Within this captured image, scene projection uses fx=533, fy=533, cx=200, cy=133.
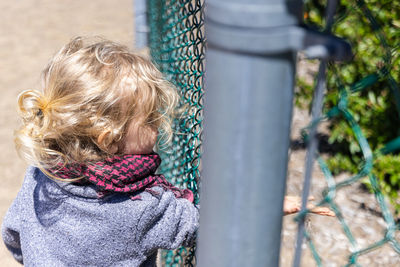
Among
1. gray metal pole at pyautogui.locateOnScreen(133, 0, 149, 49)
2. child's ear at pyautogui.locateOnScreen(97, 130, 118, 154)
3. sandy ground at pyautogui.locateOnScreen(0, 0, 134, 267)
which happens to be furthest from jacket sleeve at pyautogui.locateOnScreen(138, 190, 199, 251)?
gray metal pole at pyautogui.locateOnScreen(133, 0, 149, 49)

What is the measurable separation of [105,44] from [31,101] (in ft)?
0.91

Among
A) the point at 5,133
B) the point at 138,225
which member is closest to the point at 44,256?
the point at 138,225

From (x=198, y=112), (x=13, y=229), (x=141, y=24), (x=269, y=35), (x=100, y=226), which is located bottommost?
(x=13, y=229)

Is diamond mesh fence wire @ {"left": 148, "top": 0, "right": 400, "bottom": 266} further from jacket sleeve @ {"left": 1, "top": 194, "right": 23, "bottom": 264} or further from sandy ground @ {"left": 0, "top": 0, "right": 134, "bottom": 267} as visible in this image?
sandy ground @ {"left": 0, "top": 0, "right": 134, "bottom": 267}

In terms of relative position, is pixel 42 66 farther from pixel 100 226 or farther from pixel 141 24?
pixel 100 226

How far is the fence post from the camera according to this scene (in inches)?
26.4

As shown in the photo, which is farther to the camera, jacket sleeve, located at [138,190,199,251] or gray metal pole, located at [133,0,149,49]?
gray metal pole, located at [133,0,149,49]

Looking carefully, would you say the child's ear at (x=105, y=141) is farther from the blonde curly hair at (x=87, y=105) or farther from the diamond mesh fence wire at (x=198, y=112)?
the diamond mesh fence wire at (x=198, y=112)

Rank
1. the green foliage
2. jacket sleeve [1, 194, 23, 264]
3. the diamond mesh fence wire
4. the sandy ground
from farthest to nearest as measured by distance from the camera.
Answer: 1. the sandy ground
2. the green foliage
3. jacket sleeve [1, 194, 23, 264]
4. the diamond mesh fence wire

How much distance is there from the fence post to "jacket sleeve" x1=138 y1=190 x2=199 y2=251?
2.28 feet

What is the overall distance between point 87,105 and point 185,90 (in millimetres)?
673

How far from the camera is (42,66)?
5.21m

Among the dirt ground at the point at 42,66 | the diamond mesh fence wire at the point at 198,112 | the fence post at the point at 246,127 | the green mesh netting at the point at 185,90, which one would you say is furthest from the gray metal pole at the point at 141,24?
the fence post at the point at 246,127

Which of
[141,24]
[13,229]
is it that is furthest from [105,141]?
[141,24]
